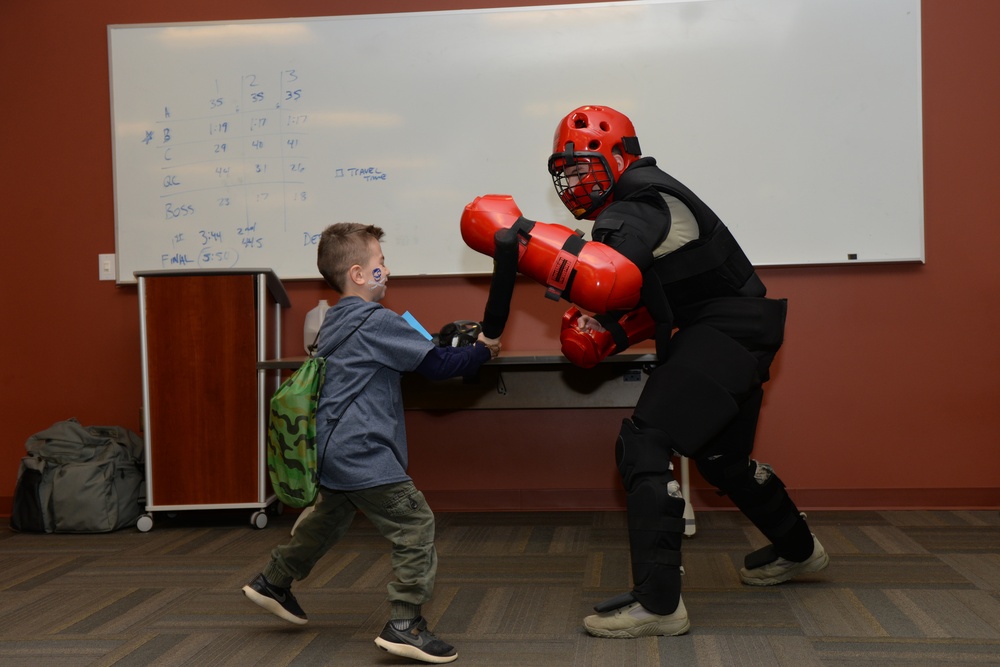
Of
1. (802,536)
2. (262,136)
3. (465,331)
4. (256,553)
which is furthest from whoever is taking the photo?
(262,136)

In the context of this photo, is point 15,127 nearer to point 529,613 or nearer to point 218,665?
point 218,665

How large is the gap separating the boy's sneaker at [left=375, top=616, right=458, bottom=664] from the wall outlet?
9.06 feet

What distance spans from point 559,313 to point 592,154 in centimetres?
166

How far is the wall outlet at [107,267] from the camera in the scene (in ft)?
14.0

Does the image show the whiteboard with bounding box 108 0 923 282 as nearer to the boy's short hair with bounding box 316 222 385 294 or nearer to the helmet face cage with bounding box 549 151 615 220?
the helmet face cage with bounding box 549 151 615 220

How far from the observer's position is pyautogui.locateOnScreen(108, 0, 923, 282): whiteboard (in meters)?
3.88

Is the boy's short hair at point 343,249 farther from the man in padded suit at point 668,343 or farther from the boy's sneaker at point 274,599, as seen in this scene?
the boy's sneaker at point 274,599

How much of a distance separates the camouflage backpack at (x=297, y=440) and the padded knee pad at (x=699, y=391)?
0.89 metres

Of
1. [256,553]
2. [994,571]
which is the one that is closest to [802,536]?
[994,571]

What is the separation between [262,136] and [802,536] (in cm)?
290

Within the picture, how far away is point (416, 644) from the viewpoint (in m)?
2.22

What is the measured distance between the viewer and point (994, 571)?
9.55ft

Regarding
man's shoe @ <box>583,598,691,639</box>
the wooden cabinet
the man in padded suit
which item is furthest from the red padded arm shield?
the wooden cabinet

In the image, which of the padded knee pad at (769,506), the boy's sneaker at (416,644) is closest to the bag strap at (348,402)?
the boy's sneaker at (416,644)
